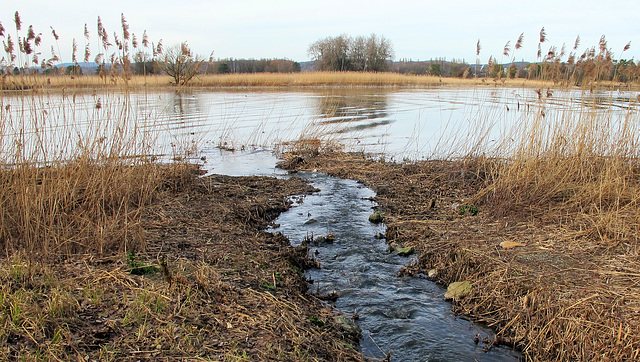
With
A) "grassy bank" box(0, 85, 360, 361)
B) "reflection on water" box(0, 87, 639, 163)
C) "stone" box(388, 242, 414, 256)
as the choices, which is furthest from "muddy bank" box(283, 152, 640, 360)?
"reflection on water" box(0, 87, 639, 163)

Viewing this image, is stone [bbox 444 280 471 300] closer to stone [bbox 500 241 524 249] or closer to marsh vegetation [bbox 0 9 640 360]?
marsh vegetation [bbox 0 9 640 360]

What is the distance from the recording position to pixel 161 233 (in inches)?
170

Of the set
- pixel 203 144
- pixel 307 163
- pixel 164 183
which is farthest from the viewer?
pixel 203 144

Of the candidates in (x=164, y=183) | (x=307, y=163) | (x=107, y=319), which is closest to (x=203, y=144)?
(x=307, y=163)

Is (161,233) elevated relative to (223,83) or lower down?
lower down

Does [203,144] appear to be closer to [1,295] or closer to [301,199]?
[301,199]

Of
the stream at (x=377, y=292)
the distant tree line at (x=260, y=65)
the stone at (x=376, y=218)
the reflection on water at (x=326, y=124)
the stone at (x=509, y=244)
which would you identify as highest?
the distant tree line at (x=260, y=65)

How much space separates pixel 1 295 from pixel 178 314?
3.73 ft

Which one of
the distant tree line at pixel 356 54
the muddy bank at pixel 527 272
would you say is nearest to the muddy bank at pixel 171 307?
the muddy bank at pixel 527 272

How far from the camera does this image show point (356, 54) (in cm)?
5700

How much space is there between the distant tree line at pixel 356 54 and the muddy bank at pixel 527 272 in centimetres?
5073

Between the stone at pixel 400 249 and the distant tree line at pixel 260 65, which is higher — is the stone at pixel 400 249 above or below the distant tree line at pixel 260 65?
below

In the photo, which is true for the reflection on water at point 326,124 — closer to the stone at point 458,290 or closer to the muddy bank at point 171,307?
the stone at point 458,290

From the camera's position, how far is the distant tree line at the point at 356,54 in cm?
5472
